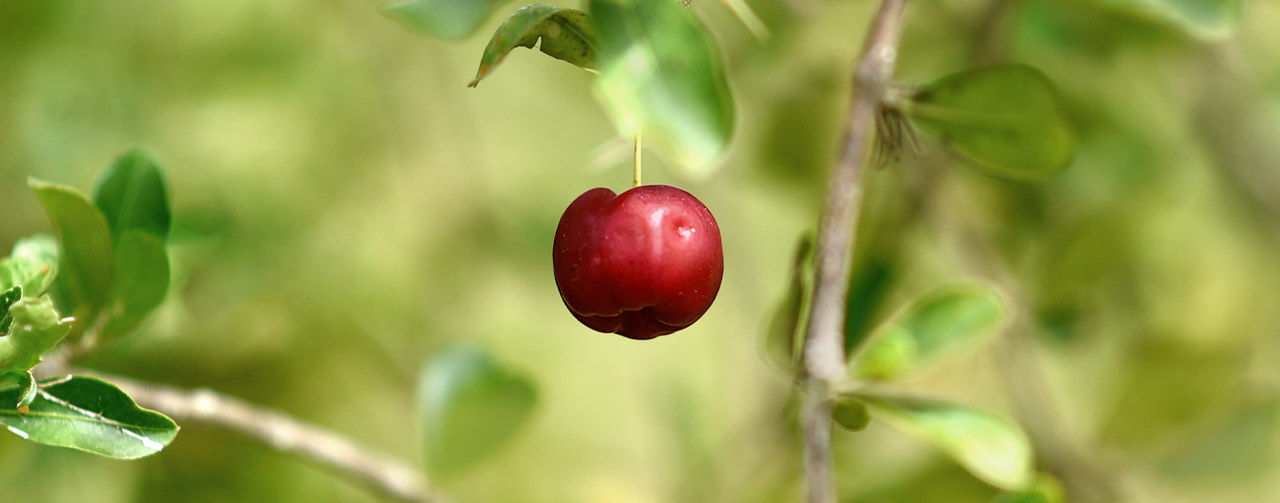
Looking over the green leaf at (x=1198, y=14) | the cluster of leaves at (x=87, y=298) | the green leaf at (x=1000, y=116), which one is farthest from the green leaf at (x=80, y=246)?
the green leaf at (x=1198, y=14)

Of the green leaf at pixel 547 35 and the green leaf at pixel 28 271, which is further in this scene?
the green leaf at pixel 28 271

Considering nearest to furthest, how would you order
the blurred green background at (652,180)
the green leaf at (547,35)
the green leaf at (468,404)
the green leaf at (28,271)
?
the green leaf at (547,35)
the green leaf at (28,271)
the green leaf at (468,404)
the blurred green background at (652,180)

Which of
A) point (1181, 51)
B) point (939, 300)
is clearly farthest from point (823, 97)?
point (939, 300)

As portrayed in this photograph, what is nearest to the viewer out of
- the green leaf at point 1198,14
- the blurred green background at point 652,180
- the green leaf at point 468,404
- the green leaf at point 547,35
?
the green leaf at point 547,35

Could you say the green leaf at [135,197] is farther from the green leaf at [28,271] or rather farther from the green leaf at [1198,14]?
the green leaf at [1198,14]

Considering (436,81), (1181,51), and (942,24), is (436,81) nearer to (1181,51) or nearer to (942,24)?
(942,24)

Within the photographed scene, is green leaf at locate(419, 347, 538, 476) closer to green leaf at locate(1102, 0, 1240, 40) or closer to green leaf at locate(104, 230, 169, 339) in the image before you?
green leaf at locate(104, 230, 169, 339)
